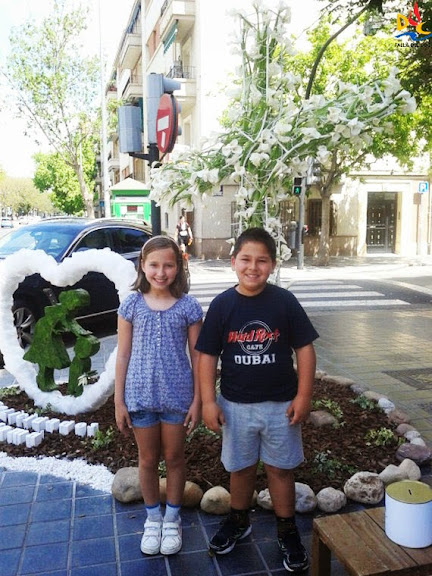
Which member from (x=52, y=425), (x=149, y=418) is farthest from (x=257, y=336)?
(x=52, y=425)

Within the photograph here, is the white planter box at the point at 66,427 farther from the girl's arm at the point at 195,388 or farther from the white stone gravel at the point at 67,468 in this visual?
the girl's arm at the point at 195,388

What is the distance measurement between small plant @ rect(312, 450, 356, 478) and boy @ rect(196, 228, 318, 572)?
2.81 feet

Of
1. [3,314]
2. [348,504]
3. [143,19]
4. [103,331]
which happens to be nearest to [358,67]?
[103,331]

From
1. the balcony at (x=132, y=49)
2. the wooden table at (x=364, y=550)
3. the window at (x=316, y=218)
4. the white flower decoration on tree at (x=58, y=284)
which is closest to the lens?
the wooden table at (x=364, y=550)

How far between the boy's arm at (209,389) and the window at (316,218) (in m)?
21.3

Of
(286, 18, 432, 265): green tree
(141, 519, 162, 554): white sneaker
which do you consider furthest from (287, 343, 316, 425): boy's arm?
(286, 18, 432, 265): green tree

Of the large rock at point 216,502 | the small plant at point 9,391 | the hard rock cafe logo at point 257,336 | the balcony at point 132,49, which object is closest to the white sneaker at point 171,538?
the large rock at point 216,502

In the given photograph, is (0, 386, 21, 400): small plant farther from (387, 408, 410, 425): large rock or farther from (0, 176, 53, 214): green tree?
(0, 176, 53, 214): green tree

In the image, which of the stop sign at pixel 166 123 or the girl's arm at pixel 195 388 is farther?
the stop sign at pixel 166 123

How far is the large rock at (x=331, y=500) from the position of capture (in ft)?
10.8

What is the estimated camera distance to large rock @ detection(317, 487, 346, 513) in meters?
3.30

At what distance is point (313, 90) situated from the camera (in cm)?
1797

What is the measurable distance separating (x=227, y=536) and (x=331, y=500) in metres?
0.70

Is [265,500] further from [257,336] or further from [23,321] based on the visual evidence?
[23,321]
